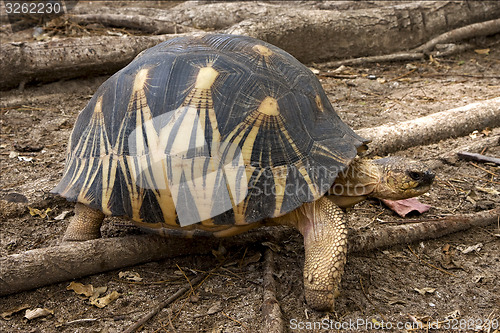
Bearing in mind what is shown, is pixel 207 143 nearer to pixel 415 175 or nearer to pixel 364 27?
pixel 415 175

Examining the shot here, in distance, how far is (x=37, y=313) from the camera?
8.31 ft

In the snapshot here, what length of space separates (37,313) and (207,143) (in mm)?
1325

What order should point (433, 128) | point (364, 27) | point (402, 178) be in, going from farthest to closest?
point (364, 27) < point (433, 128) < point (402, 178)

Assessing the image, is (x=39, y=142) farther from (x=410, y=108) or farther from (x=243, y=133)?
(x=410, y=108)

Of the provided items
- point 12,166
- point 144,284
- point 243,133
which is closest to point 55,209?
point 12,166

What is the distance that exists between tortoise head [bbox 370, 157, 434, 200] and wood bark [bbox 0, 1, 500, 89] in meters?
3.56

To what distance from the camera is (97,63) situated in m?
5.48

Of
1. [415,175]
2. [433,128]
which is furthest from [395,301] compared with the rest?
[433,128]

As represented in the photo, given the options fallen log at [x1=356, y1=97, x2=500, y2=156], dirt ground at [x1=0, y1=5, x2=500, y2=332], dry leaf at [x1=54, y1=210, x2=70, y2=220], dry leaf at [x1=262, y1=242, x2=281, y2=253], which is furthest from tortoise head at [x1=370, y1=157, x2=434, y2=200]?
dry leaf at [x1=54, y1=210, x2=70, y2=220]

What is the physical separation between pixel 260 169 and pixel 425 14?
A: 5.50m

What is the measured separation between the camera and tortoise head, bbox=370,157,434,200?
8.74 feet

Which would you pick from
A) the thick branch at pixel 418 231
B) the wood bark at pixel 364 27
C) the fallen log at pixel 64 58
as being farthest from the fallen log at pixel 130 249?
the wood bark at pixel 364 27

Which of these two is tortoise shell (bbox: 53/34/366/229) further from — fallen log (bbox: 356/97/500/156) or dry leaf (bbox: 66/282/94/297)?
fallen log (bbox: 356/97/500/156)

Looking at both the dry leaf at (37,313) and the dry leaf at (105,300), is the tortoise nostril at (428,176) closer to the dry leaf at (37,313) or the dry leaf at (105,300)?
the dry leaf at (105,300)
